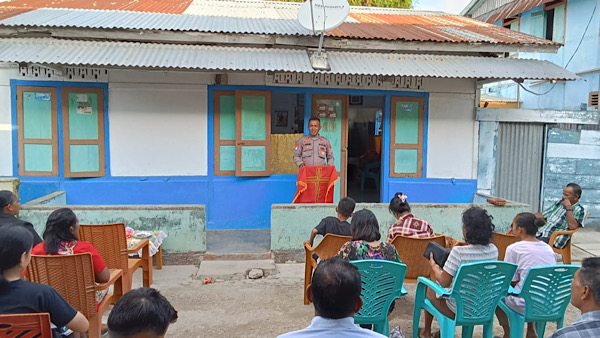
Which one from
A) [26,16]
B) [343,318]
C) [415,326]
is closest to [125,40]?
[26,16]

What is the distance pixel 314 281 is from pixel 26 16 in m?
6.97

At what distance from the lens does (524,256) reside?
3.54 m

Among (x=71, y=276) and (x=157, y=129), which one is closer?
(x=71, y=276)

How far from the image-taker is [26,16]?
689 centimetres

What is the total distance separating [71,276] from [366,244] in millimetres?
2108

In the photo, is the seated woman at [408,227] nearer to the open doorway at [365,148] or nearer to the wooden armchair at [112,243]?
the wooden armchair at [112,243]

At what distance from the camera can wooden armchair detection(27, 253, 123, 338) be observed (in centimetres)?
319

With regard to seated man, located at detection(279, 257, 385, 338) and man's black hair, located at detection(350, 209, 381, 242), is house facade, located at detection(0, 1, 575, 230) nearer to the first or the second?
man's black hair, located at detection(350, 209, 381, 242)

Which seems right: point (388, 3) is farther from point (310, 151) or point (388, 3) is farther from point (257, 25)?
point (310, 151)

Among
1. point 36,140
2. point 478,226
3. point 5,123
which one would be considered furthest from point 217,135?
point 478,226

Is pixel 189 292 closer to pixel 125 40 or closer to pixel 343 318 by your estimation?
pixel 343 318

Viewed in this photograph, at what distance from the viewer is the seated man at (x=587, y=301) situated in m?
2.02

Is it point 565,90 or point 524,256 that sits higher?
point 565,90

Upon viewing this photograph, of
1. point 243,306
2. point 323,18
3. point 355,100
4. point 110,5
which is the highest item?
point 110,5
